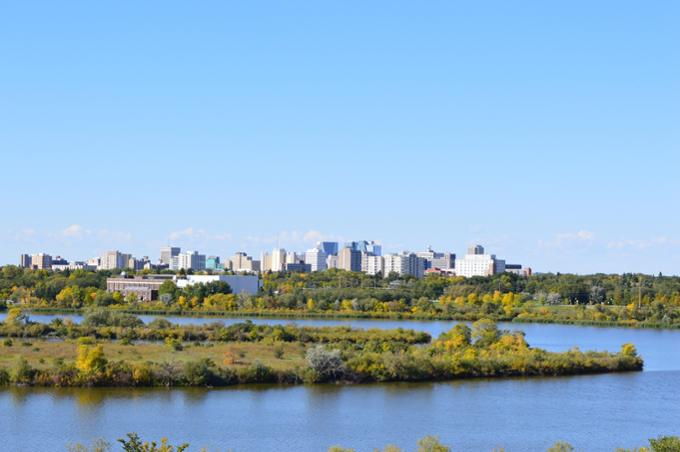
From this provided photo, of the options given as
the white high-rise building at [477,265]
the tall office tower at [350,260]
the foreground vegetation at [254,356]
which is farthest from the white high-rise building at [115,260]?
the foreground vegetation at [254,356]

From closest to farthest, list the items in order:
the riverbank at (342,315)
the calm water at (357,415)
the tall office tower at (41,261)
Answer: the calm water at (357,415), the riverbank at (342,315), the tall office tower at (41,261)

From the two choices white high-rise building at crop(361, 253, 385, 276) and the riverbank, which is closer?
the riverbank

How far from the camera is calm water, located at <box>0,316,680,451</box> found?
2458 cm

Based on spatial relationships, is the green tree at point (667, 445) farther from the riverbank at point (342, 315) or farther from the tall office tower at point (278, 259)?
the tall office tower at point (278, 259)

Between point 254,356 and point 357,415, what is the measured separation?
1064cm

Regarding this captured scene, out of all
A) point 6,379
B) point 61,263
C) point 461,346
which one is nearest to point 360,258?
point 61,263

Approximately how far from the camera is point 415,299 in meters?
88.1

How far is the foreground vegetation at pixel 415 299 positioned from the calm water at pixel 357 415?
3698cm

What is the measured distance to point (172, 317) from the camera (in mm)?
70938

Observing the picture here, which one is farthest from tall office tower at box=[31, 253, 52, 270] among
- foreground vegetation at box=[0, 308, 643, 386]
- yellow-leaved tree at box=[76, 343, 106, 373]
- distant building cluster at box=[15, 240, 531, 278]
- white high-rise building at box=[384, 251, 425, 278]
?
yellow-leaved tree at box=[76, 343, 106, 373]

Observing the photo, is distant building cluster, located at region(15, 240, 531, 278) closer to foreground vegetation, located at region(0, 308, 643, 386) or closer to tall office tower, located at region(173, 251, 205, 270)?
tall office tower, located at region(173, 251, 205, 270)

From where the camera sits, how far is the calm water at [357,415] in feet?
80.6

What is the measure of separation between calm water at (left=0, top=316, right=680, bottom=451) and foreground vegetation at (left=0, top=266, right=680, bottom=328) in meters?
37.0

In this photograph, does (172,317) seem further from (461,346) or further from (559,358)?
(559,358)
